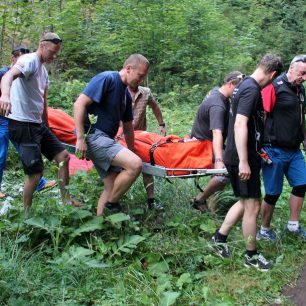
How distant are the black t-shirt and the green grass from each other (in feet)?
2.90

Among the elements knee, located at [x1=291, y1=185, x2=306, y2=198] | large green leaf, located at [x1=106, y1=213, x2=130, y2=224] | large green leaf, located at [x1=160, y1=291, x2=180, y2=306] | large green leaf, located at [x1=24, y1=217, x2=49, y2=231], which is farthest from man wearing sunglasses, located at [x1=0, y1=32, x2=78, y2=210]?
knee, located at [x1=291, y1=185, x2=306, y2=198]

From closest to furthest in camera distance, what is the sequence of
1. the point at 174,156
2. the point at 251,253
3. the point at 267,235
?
the point at 251,253
the point at 174,156
the point at 267,235

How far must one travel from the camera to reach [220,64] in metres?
14.0

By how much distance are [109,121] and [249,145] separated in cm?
139

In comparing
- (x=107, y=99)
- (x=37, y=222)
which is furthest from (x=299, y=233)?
(x=37, y=222)

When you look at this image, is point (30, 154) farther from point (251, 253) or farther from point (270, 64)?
point (270, 64)

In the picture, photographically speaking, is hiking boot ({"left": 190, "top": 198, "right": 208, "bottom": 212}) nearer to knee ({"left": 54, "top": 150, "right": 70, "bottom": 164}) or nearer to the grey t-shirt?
the grey t-shirt

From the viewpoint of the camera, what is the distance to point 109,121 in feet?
14.7

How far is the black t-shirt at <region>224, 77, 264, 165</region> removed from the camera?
3.87 m

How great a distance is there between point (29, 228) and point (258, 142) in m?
2.17

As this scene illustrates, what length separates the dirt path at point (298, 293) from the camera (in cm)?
374

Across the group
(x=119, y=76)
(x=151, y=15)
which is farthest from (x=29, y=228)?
(x=151, y=15)

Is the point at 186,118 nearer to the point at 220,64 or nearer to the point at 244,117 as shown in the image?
the point at 220,64

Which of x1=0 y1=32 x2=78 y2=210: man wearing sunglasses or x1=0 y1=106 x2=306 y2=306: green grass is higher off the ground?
x1=0 y1=32 x2=78 y2=210: man wearing sunglasses
